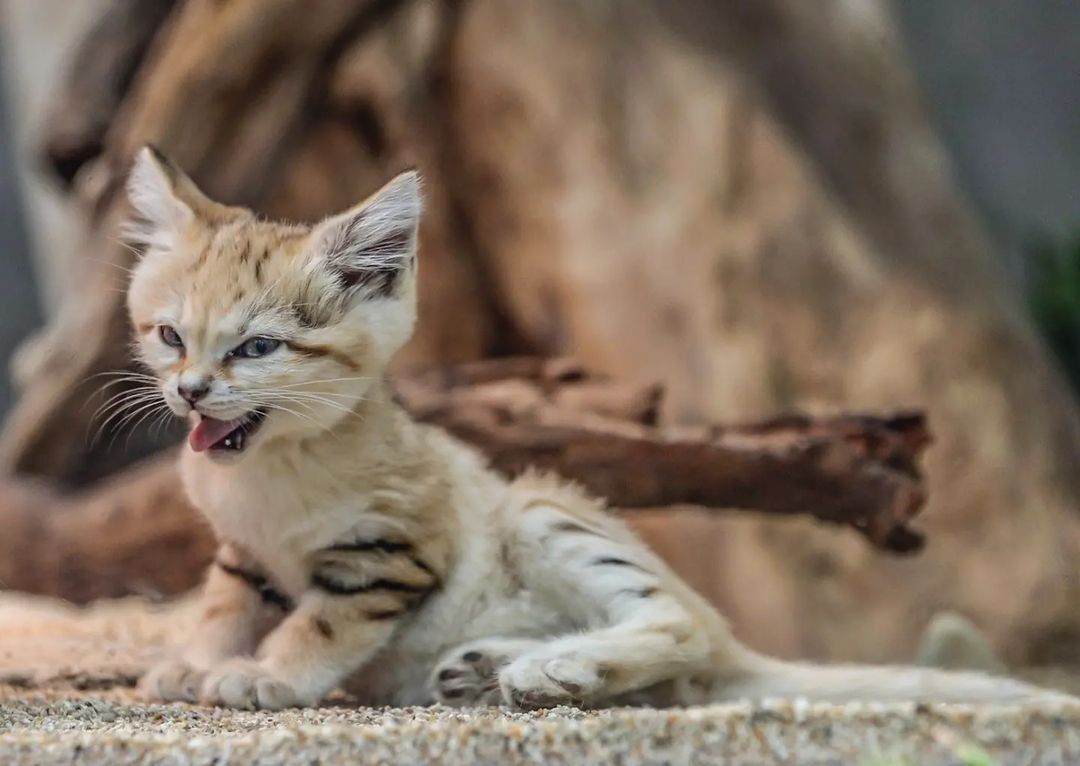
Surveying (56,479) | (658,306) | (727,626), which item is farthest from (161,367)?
(658,306)

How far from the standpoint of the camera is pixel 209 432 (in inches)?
87.2

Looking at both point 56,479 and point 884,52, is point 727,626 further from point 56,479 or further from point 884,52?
point 884,52

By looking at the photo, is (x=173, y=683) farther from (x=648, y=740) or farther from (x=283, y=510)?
(x=648, y=740)

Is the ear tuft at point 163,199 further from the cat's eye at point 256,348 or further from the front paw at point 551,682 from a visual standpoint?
the front paw at point 551,682

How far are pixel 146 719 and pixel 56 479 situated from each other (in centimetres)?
243

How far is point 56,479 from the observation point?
162 inches

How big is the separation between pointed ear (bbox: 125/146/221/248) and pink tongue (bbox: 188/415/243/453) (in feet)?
1.63

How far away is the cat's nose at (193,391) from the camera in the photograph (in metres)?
2.08

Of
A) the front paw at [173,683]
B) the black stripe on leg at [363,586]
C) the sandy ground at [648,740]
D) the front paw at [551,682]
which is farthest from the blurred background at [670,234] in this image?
the sandy ground at [648,740]

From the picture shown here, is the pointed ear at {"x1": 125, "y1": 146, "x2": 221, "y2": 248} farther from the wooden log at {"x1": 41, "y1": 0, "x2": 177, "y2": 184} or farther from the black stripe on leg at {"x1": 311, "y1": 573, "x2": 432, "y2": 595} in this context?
the wooden log at {"x1": 41, "y1": 0, "x2": 177, "y2": 184}

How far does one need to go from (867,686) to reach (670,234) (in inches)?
97.5

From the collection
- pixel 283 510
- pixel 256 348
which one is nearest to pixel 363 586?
pixel 283 510

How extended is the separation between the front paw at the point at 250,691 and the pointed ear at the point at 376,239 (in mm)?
823

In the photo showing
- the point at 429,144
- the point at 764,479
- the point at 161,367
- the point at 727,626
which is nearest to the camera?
the point at 161,367
